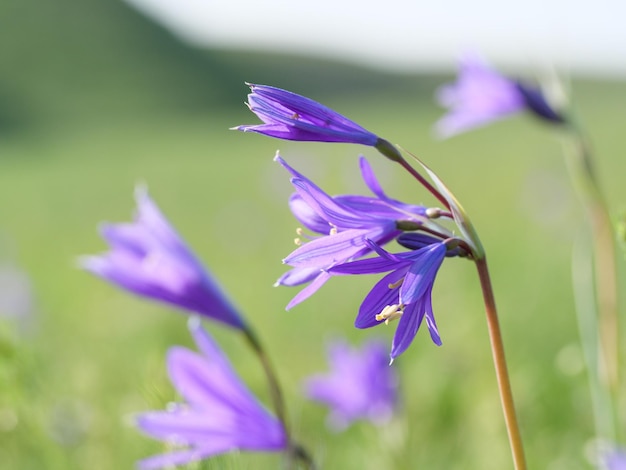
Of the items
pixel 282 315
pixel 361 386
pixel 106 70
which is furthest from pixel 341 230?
pixel 106 70

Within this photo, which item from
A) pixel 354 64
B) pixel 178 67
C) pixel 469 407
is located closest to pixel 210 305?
pixel 469 407

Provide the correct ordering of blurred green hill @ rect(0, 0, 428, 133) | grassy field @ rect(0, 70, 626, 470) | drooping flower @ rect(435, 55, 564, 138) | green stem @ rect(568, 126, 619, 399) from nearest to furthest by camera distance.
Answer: green stem @ rect(568, 126, 619, 399)
drooping flower @ rect(435, 55, 564, 138)
grassy field @ rect(0, 70, 626, 470)
blurred green hill @ rect(0, 0, 428, 133)

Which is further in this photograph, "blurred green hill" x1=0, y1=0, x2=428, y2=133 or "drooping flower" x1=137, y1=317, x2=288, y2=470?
"blurred green hill" x1=0, y1=0, x2=428, y2=133

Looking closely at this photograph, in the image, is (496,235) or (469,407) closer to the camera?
(469,407)

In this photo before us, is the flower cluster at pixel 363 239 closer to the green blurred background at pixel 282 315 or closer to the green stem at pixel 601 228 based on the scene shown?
the green blurred background at pixel 282 315

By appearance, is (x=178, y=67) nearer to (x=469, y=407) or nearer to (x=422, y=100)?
(x=422, y=100)

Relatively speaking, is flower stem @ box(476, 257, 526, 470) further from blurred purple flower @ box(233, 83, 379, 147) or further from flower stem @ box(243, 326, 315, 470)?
flower stem @ box(243, 326, 315, 470)

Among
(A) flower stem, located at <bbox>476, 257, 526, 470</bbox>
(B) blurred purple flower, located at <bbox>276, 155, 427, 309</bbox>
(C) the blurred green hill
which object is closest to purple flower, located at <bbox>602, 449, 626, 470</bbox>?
(A) flower stem, located at <bbox>476, 257, 526, 470</bbox>

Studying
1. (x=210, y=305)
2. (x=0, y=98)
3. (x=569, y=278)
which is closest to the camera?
(x=210, y=305)
